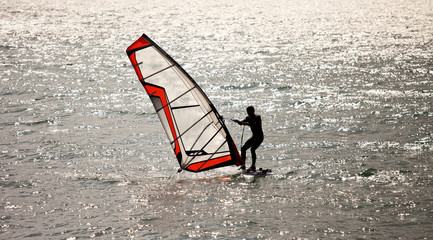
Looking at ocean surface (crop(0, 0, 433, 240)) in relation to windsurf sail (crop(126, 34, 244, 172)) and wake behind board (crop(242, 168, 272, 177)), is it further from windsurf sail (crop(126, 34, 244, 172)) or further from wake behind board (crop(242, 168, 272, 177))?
windsurf sail (crop(126, 34, 244, 172))

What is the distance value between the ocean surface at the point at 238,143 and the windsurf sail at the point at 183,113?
526mm

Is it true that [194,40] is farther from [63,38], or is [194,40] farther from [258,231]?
[258,231]

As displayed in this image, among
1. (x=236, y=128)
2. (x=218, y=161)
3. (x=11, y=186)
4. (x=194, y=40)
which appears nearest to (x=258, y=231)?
(x=218, y=161)

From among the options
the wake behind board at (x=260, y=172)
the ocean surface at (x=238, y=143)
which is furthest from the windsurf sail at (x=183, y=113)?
the ocean surface at (x=238, y=143)

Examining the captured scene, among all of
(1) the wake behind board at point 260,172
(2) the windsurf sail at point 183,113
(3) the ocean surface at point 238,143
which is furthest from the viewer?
(1) the wake behind board at point 260,172

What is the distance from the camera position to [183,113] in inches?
471

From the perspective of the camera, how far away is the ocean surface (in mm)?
9945

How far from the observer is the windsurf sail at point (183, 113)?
11.4 metres

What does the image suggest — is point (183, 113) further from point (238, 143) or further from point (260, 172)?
point (238, 143)

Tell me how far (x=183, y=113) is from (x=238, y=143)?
3.50 meters

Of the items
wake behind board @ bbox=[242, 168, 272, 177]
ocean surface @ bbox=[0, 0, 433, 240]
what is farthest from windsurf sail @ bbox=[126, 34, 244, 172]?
ocean surface @ bbox=[0, 0, 433, 240]

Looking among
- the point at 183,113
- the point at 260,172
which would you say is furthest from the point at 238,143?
the point at 183,113

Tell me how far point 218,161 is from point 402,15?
47648 mm

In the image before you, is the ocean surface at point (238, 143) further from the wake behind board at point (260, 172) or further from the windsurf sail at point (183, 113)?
the windsurf sail at point (183, 113)
